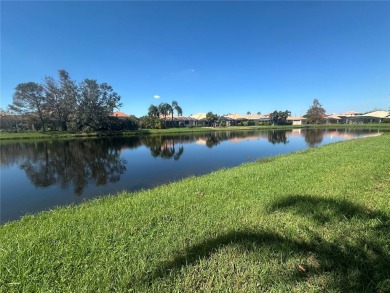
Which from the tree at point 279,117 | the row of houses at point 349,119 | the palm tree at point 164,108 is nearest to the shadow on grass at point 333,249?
the palm tree at point 164,108

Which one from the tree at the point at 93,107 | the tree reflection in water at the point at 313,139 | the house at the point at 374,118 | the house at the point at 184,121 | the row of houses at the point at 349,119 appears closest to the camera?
the tree reflection in water at the point at 313,139

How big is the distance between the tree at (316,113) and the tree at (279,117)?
608 inches

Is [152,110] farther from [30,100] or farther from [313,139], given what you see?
[313,139]

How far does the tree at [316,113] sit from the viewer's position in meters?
97.9

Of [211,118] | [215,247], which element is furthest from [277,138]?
[211,118]

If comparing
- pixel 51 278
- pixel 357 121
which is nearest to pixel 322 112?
pixel 357 121

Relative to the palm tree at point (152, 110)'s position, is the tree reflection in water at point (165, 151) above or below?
below

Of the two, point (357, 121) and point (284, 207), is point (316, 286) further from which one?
point (357, 121)

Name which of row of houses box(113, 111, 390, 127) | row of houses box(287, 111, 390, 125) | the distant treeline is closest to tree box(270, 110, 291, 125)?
row of houses box(113, 111, 390, 127)

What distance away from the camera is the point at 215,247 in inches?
144

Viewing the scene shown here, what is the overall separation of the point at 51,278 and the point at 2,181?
13.5m

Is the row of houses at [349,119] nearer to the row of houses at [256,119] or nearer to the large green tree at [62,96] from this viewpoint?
the row of houses at [256,119]

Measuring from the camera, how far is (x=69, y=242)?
404cm

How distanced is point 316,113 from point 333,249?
108 metres
